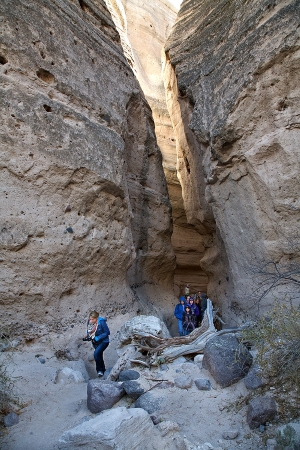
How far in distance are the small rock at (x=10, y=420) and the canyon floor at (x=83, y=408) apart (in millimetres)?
41

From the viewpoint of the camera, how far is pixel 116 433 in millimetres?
2553

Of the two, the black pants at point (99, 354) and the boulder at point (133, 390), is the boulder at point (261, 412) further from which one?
the black pants at point (99, 354)

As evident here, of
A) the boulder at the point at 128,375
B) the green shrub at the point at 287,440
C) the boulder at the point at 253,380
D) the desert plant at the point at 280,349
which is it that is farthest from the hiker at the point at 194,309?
the green shrub at the point at 287,440

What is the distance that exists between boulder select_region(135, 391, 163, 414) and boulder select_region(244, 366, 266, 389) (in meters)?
0.89

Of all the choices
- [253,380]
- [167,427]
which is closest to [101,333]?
[167,427]

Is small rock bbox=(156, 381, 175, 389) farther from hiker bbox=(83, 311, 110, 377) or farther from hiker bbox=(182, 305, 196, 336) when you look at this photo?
hiker bbox=(182, 305, 196, 336)

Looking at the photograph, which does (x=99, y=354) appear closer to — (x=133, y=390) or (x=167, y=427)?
(x=133, y=390)

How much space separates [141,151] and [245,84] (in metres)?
3.66

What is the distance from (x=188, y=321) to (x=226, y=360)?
2.97 meters

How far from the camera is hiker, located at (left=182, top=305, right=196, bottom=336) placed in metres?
6.70

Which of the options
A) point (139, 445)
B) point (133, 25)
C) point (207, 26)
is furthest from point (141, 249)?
point (133, 25)

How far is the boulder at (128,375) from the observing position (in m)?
4.00

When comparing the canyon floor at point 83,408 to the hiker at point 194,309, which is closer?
the canyon floor at point 83,408

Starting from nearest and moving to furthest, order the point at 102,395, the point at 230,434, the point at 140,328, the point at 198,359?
the point at 230,434, the point at 102,395, the point at 198,359, the point at 140,328
